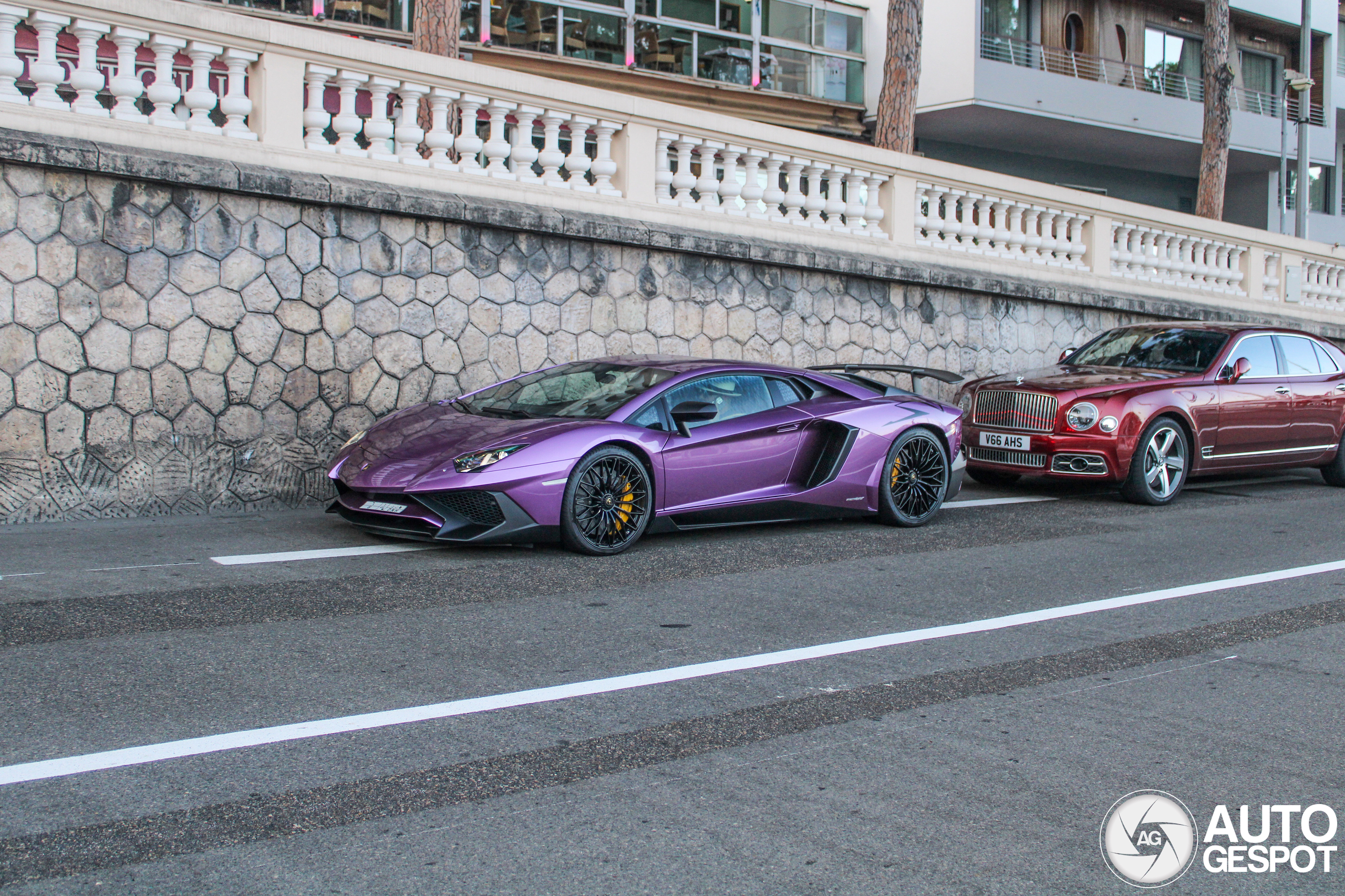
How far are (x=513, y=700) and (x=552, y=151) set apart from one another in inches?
300

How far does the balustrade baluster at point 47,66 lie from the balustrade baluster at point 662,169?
510 cm

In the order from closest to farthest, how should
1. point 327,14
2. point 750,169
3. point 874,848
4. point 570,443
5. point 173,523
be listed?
point 874,848 < point 570,443 < point 173,523 < point 750,169 < point 327,14

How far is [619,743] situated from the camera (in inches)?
165

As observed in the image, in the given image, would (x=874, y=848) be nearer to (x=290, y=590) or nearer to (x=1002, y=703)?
(x=1002, y=703)

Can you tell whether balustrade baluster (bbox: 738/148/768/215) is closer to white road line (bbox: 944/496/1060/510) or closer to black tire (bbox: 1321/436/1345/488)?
white road line (bbox: 944/496/1060/510)

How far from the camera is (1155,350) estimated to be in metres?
A: 12.0

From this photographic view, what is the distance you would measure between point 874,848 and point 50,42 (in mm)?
8301

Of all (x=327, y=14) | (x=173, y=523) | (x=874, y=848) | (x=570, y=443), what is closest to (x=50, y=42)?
(x=173, y=523)

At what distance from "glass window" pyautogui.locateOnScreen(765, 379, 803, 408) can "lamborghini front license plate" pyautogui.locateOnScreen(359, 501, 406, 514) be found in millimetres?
2690

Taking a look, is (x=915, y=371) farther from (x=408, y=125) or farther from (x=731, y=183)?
(x=408, y=125)

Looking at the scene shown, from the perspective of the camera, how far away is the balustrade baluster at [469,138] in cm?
1088

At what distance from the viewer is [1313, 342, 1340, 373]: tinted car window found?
12562 millimetres

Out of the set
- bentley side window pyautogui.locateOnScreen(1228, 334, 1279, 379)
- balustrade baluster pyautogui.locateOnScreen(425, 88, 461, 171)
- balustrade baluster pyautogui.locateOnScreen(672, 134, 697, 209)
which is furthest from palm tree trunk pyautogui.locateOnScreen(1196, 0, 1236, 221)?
balustrade baluster pyautogui.locateOnScreen(425, 88, 461, 171)

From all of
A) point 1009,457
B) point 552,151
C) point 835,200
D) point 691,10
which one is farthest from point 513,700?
point 691,10
